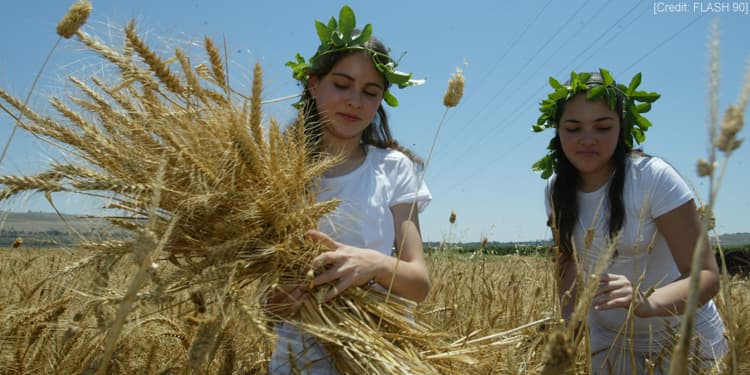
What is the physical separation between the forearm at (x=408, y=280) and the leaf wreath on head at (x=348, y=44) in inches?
28.3

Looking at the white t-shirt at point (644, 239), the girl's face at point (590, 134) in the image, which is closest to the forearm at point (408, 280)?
the white t-shirt at point (644, 239)

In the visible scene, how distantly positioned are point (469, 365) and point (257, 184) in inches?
24.5

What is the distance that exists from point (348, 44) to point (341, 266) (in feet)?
3.10

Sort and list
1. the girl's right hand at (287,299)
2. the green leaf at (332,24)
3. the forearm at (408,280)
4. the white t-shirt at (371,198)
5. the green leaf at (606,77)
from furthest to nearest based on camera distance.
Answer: the green leaf at (606,77)
the green leaf at (332,24)
the white t-shirt at (371,198)
the forearm at (408,280)
the girl's right hand at (287,299)

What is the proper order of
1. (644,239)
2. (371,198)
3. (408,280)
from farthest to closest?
(644,239) → (371,198) → (408,280)

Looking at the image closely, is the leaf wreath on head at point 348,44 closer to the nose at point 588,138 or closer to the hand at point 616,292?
the nose at point 588,138

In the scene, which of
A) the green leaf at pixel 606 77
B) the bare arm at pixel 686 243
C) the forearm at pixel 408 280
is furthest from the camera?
the green leaf at pixel 606 77

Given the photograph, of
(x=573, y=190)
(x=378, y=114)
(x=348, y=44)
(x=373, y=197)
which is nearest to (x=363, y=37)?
(x=348, y=44)

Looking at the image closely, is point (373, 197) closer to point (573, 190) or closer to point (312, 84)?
point (312, 84)

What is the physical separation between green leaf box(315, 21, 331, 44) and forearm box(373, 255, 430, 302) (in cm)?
89

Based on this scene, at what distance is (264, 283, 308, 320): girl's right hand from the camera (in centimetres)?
120

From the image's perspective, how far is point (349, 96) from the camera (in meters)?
1.76

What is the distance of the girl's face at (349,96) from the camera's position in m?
1.75

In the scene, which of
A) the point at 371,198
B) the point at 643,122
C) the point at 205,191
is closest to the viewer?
the point at 205,191
